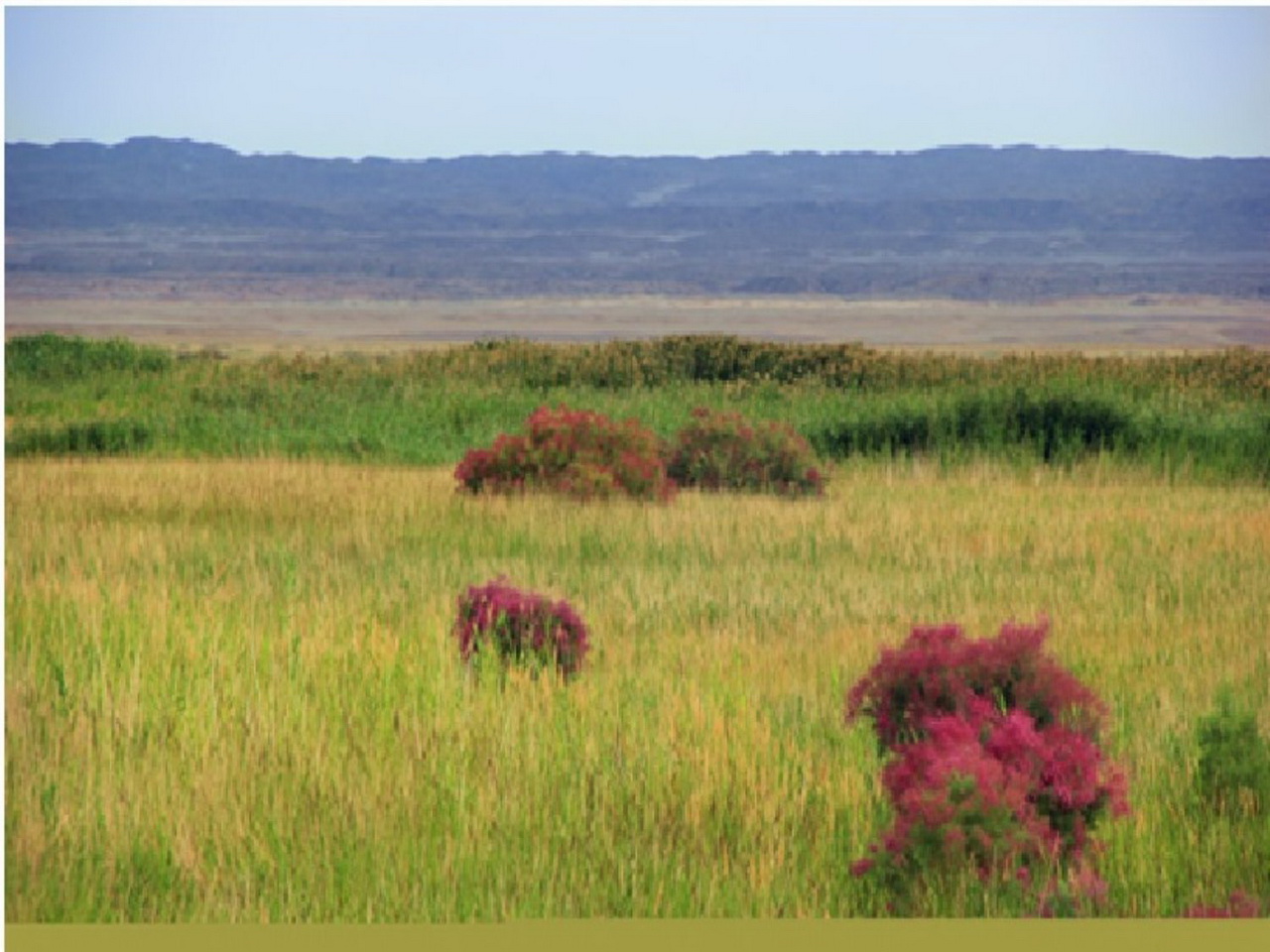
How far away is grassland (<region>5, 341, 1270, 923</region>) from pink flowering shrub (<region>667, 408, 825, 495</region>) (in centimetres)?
8

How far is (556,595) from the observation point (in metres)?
6.69

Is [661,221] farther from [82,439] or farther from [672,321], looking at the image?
[82,439]

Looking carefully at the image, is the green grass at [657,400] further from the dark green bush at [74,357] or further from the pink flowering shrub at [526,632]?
the pink flowering shrub at [526,632]

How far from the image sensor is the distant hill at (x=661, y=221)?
256 inches

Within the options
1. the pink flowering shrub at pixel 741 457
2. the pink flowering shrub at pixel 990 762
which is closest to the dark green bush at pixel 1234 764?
the pink flowering shrub at pixel 990 762

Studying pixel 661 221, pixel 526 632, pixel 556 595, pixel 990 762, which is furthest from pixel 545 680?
pixel 661 221

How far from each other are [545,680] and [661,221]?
3.02 m

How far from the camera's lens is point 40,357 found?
6730 millimetres

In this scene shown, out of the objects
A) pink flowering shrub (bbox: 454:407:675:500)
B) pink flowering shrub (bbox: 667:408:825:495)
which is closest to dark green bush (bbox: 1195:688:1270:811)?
pink flowering shrub (bbox: 667:408:825:495)

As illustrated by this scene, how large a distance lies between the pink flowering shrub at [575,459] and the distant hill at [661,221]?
622mm

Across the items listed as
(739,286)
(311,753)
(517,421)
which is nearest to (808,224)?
(739,286)

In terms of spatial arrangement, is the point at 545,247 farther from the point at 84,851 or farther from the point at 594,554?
the point at 84,851

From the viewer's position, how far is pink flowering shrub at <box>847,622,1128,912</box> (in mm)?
4781

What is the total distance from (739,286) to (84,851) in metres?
4.02
